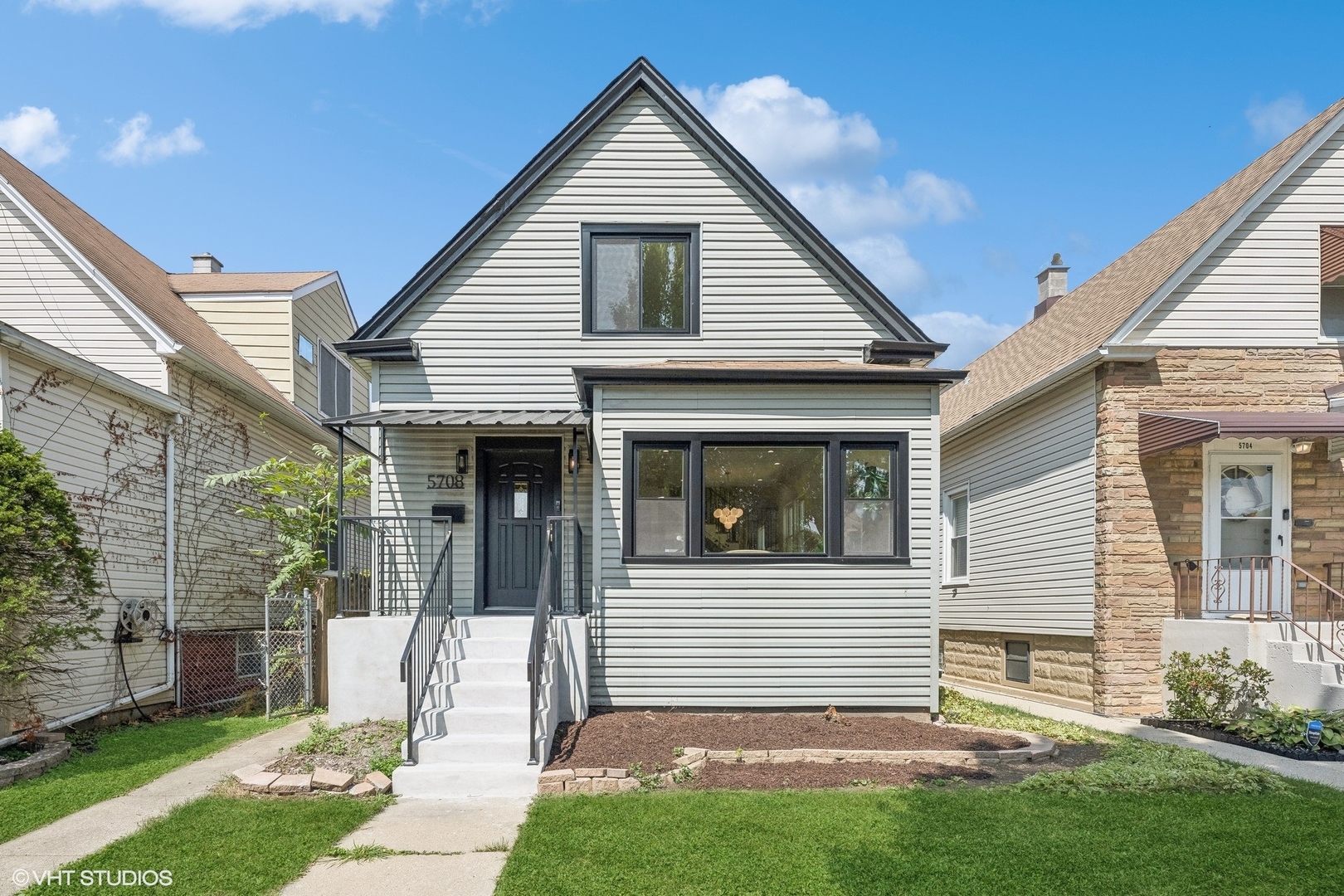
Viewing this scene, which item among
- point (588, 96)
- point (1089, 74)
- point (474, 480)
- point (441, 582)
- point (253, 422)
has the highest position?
point (1089, 74)

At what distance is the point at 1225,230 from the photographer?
36.1 ft

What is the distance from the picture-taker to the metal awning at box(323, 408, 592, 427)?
9656 mm

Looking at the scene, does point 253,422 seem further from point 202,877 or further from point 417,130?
point 202,877

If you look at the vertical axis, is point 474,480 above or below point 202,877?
above

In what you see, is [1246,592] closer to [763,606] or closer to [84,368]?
[763,606]

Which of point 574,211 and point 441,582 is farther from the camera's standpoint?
point 574,211

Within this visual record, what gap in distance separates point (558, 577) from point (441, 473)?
2.22 metres

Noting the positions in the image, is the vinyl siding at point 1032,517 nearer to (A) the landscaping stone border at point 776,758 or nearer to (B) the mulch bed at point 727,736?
(B) the mulch bed at point 727,736

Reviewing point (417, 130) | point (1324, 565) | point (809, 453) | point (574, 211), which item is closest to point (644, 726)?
point (809, 453)

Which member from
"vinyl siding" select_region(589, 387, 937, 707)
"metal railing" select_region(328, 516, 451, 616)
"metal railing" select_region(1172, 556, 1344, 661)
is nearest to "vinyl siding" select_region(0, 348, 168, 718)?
"metal railing" select_region(328, 516, 451, 616)

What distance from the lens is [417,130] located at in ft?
45.4

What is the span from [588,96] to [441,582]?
622cm

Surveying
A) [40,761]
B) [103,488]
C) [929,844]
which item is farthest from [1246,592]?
[103,488]

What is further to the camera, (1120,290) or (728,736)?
(1120,290)
